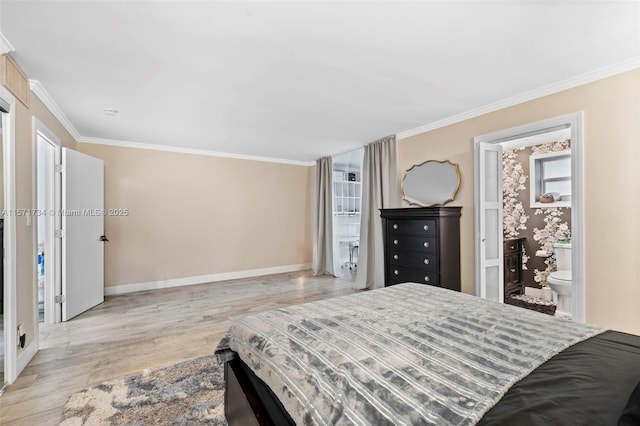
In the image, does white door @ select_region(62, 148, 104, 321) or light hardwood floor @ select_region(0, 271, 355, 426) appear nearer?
light hardwood floor @ select_region(0, 271, 355, 426)

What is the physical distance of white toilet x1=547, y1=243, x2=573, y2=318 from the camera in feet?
11.1

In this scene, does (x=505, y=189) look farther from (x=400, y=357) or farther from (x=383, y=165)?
(x=400, y=357)

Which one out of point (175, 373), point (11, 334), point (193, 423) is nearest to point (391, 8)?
point (193, 423)

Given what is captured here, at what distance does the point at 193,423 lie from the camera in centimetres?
172

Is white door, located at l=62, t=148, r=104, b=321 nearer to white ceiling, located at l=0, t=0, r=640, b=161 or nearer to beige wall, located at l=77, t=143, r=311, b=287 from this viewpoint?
beige wall, located at l=77, t=143, r=311, b=287

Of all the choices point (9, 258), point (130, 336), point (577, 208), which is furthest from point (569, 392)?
point (130, 336)

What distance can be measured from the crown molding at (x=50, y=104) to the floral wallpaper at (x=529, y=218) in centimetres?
588

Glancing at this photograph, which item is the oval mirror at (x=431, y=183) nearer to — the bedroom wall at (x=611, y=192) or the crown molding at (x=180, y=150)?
the bedroom wall at (x=611, y=192)

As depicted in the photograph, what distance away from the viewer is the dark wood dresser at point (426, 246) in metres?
3.25

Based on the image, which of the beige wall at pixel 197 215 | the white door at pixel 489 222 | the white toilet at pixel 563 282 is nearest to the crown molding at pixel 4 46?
the beige wall at pixel 197 215

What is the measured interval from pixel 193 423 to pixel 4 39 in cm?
278

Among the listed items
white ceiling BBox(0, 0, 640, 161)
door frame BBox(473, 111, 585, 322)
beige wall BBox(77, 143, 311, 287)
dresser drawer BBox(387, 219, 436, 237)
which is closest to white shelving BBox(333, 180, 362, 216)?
beige wall BBox(77, 143, 311, 287)

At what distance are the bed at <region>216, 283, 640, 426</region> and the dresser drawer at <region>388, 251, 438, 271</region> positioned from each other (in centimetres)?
156

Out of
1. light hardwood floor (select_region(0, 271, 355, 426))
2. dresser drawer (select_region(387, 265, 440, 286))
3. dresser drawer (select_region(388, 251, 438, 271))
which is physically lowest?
light hardwood floor (select_region(0, 271, 355, 426))
